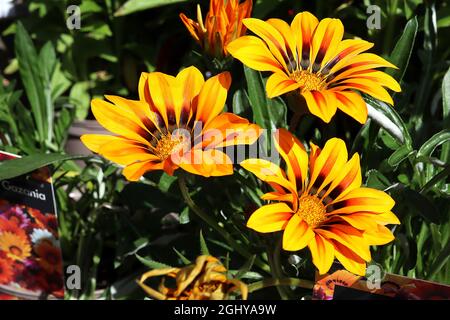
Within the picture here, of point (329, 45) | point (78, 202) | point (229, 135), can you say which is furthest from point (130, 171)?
point (78, 202)

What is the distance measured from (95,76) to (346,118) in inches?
25.4

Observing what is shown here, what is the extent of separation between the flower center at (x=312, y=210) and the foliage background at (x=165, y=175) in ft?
0.29

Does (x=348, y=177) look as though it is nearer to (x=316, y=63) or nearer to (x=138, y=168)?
(x=316, y=63)

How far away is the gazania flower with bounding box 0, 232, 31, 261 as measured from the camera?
100 cm

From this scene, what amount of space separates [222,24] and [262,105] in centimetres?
16

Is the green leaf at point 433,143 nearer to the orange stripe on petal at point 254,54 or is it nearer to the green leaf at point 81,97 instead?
the orange stripe on petal at point 254,54

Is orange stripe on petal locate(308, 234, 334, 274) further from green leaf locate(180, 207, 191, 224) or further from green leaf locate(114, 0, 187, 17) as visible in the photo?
green leaf locate(114, 0, 187, 17)

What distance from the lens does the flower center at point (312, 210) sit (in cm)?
Answer: 73

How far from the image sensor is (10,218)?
0.98 metres

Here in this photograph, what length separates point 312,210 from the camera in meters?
0.74

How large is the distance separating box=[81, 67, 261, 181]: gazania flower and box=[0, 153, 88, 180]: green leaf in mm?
173

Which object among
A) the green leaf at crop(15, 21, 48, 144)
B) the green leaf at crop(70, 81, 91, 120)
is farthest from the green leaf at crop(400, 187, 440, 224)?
the green leaf at crop(70, 81, 91, 120)

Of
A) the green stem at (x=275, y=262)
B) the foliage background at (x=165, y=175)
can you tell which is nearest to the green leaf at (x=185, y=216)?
the foliage background at (x=165, y=175)

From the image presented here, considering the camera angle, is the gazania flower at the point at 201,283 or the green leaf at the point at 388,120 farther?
the green leaf at the point at 388,120
